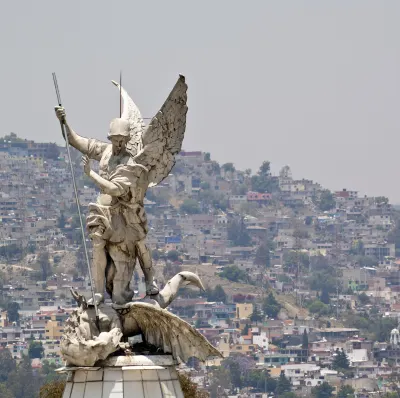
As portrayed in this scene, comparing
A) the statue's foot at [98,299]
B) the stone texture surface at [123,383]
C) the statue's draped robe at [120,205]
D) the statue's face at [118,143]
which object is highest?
the statue's face at [118,143]

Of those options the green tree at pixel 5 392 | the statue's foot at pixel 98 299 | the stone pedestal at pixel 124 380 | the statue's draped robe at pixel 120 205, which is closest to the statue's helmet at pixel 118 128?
the statue's draped robe at pixel 120 205

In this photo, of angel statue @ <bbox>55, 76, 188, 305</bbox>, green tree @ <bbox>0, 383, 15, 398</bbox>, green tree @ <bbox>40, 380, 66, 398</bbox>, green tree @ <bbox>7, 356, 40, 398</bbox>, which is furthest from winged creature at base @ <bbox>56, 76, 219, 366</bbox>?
green tree @ <bbox>7, 356, 40, 398</bbox>

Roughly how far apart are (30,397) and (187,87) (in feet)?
512

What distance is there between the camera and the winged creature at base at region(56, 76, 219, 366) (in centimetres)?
1833

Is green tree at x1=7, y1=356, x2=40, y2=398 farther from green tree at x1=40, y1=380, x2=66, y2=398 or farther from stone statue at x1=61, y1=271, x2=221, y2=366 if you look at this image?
stone statue at x1=61, y1=271, x2=221, y2=366

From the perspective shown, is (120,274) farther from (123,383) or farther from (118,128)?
(123,383)

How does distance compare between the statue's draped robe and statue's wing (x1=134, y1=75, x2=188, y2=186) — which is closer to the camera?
the statue's draped robe

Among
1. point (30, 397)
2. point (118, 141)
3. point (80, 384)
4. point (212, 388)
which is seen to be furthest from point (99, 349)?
point (212, 388)

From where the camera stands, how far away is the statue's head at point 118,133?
1847 centimetres

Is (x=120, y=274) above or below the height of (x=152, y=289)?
above

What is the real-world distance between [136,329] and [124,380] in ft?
2.78

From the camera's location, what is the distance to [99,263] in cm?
1864

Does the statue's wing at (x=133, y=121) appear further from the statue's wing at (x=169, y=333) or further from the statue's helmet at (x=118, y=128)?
the statue's wing at (x=169, y=333)

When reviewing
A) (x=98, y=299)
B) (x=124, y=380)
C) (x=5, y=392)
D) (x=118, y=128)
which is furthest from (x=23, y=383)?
(x=124, y=380)
